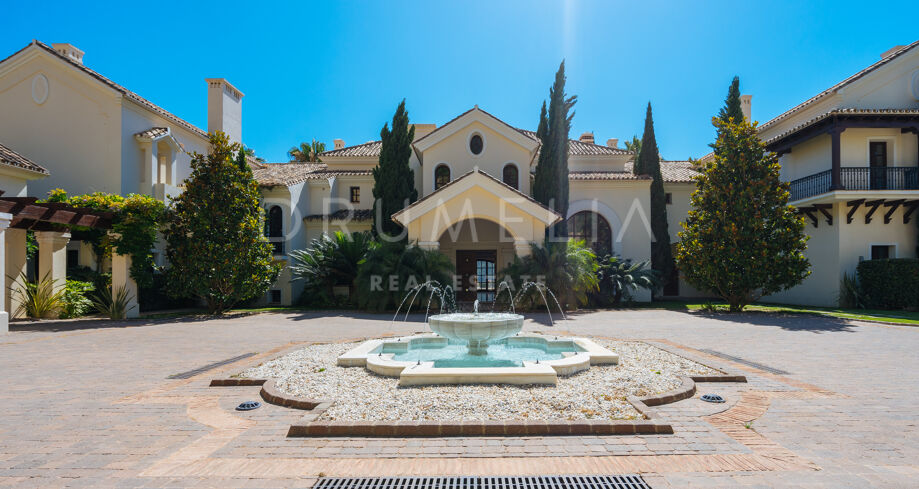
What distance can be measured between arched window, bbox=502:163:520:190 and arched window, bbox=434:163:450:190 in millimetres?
2983

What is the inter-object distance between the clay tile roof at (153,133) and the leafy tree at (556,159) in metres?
18.5

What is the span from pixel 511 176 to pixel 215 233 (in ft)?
46.2

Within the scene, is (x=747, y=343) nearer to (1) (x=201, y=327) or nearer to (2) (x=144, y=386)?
(2) (x=144, y=386)

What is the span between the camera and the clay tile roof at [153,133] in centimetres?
2092

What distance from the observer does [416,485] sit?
12.1ft

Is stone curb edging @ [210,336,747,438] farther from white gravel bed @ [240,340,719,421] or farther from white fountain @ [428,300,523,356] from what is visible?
white fountain @ [428,300,523,356]

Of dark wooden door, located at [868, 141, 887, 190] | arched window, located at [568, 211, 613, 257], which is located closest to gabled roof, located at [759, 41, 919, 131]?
dark wooden door, located at [868, 141, 887, 190]

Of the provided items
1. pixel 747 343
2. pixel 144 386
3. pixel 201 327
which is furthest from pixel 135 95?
pixel 747 343

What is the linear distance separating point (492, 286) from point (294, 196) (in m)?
11.8

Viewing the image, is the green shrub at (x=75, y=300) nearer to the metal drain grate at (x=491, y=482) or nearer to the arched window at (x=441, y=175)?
the arched window at (x=441, y=175)

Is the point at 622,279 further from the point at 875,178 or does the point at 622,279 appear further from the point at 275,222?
the point at 275,222

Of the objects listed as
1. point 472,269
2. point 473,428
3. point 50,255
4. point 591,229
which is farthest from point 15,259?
point 591,229

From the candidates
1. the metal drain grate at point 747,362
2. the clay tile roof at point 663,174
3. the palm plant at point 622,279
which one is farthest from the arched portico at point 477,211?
the metal drain grate at point 747,362

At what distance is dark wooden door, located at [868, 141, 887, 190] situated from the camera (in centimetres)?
2053
